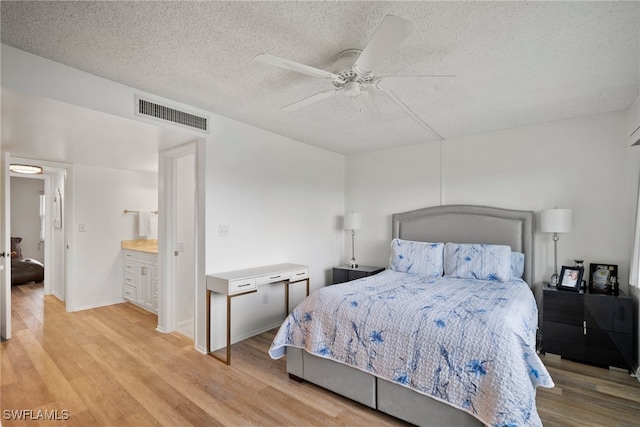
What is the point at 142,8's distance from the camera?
5.47 ft

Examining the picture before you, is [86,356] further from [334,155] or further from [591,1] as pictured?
[591,1]

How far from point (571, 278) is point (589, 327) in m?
0.47

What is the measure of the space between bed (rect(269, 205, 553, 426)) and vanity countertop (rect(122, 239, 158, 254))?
10.3ft

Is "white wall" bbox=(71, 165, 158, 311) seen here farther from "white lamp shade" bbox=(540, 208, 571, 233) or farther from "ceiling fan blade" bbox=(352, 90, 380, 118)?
"white lamp shade" bbox=(540, 208, 571, 233)

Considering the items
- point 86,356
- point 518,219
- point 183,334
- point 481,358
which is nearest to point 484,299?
point 481,358

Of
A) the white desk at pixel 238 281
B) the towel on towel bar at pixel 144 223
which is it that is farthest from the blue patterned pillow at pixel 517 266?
the towel on towel bar at pixel 144 223

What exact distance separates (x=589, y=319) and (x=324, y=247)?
10.4 feet

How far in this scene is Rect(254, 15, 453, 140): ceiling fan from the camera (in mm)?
1471

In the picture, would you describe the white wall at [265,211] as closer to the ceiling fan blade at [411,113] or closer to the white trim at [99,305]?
the ceiling fan blade at [411,113]

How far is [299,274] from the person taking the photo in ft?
12.2

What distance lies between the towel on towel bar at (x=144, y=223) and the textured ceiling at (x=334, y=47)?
3.06 m

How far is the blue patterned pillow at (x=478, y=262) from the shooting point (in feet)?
10.9

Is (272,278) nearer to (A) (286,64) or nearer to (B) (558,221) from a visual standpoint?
(A) (286,64)

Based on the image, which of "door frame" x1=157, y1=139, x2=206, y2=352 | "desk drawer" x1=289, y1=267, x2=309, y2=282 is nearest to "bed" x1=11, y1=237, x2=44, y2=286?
"door frame" x1=157, y1=139, x2=206, y2=352
